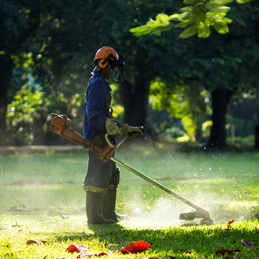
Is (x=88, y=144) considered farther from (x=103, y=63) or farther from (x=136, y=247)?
(x=136, y=247)

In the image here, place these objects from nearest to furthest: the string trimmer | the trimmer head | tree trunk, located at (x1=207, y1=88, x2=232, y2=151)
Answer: the string trimmer
the trimmer head
tree trunk, located at (x1=207, y1=88, x2=232, y2=151)

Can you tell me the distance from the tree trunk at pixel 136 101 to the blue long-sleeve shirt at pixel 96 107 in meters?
13.4

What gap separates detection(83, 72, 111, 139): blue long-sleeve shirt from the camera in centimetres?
436

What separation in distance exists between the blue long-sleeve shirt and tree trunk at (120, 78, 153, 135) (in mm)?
13408

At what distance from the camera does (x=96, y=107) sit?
4430mm

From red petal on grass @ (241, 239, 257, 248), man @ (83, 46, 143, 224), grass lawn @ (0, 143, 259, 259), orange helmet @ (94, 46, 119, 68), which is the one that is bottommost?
grass lawn @ (0, 143, 259, 259)

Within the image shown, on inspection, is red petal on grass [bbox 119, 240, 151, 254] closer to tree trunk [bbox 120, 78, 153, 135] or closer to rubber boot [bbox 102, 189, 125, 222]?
rubber boot [bbox 102, 189, 125, 222]

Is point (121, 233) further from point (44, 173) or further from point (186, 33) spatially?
point (44, 173)

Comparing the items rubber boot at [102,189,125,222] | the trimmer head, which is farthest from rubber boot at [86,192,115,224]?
the trimmer head

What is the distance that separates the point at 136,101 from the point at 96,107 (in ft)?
47.0

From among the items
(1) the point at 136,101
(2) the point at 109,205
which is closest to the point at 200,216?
(2) the point at 109,205

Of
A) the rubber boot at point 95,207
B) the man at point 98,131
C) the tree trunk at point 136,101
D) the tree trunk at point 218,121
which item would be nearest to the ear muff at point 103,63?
the man at point 98,131

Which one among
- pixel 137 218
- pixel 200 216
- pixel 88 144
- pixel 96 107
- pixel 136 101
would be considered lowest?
pixel 137 218

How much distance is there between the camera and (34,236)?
12.7 ft
